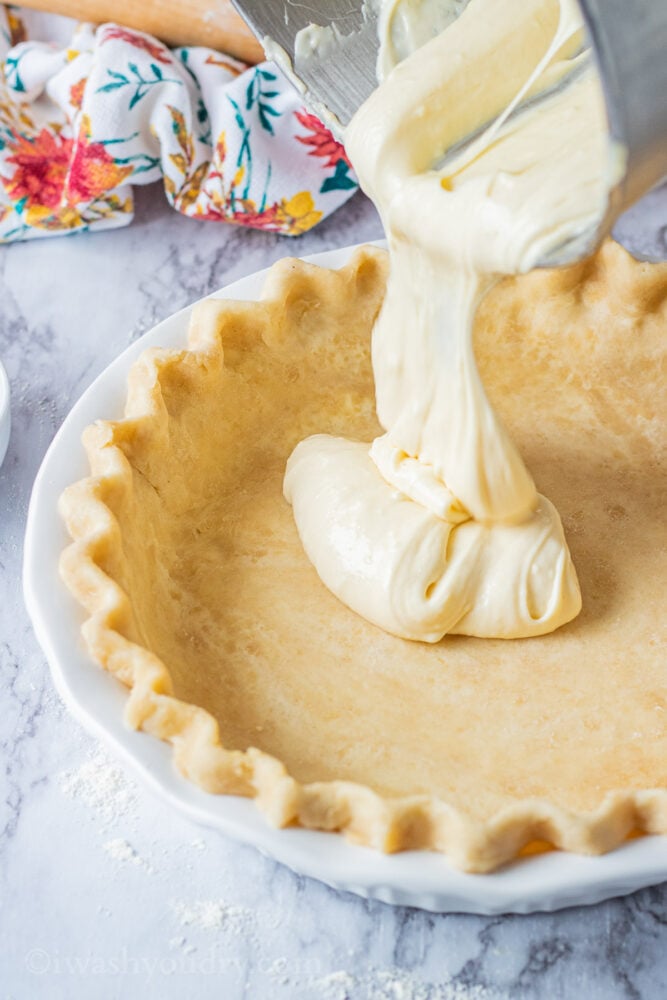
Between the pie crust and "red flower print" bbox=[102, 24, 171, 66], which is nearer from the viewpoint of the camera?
the pie crust

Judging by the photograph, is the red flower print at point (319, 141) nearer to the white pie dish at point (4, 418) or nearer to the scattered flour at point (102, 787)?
the white pie dish at point (4, 418)

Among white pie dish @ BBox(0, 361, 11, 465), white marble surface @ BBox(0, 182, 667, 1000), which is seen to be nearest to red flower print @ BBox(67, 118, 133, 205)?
white pie dish @ BBox(0, 361, 11, 465)

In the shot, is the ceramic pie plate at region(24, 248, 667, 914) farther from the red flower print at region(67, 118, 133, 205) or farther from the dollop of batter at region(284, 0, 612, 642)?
the red flower print at region(67, 118, 133, 205)

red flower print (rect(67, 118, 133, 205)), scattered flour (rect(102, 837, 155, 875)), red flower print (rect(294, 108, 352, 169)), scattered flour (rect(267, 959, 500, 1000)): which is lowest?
scattered flour (rect(267, 959, 500, 1000))

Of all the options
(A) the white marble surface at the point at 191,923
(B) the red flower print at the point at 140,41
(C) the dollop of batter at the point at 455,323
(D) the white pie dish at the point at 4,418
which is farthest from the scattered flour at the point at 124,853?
(B) the red flower print at the point at 140,41

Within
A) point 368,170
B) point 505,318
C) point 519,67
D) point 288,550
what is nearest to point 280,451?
point 288,550

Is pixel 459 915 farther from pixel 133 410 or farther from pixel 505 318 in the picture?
pixel 505 318
